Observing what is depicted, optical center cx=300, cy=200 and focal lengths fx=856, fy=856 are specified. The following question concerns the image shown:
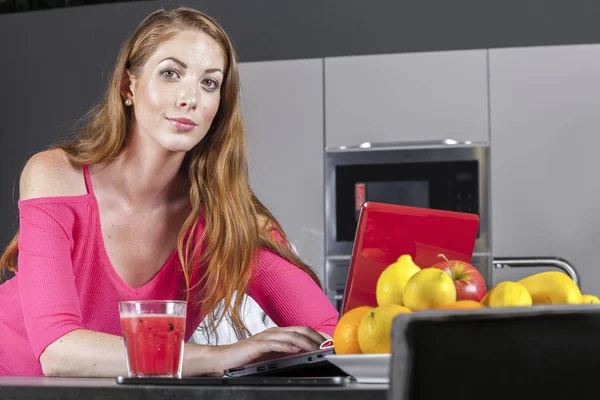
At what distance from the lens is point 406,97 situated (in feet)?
13.5

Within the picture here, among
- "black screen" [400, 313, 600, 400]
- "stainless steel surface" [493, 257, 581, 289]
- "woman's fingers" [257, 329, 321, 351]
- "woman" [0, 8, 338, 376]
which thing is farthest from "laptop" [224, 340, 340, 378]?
"stainless steel surface" [493, 257, 581, 289]

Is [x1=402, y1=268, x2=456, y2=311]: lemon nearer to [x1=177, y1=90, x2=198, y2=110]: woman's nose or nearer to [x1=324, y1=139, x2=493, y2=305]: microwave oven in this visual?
[x1=177, y1=90, x2=198, y2=110]: woman's nose

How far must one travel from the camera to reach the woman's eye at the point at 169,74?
1813mm

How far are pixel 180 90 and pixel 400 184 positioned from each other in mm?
2450

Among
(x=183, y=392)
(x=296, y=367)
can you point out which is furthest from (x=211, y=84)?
(x=183, y=392)

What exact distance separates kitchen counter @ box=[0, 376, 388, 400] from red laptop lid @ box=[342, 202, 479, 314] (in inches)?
13.9

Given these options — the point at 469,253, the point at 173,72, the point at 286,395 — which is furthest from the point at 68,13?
the point at 286,395

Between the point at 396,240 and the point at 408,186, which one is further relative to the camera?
the point at 408,186

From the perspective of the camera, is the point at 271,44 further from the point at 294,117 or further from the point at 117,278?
the point at 117,278

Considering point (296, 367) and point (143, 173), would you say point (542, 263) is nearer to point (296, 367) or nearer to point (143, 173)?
point (143, 173)

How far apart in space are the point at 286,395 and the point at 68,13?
4201mm

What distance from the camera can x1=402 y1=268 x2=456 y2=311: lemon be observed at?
3.31ft

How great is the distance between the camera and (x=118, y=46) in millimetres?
4621

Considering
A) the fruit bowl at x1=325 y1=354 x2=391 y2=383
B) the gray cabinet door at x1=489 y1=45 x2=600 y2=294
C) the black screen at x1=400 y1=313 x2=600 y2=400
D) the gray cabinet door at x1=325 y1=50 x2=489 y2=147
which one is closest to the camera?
the black screen at x1=400 y1=313 x2=600 y2=400
